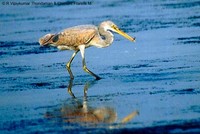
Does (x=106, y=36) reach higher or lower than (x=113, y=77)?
higher

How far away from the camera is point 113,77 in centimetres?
1630

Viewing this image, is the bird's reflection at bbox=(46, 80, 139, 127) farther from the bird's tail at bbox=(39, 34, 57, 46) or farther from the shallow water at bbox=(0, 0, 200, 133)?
the bird's tail at bbox=(39, 34, 57, 46)

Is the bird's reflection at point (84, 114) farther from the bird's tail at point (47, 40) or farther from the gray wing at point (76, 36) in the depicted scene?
the bird's tail at point (47, 40)

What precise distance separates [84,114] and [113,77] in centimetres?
353

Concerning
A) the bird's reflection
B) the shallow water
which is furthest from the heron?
the bird's reflection

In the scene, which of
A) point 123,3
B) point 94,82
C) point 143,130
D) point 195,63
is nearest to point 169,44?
point 195,63

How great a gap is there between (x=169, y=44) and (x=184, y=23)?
3.79 m

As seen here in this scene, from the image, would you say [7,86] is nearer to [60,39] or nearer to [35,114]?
[60,39]

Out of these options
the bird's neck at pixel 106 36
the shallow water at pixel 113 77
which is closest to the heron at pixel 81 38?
the bird's neck at pixel 106 36

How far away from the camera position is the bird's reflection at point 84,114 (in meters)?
12.2

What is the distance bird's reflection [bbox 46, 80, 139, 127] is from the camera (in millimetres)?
12250

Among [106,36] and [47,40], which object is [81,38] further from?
[47,40]

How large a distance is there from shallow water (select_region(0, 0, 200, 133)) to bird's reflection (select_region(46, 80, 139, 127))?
2 centimetres

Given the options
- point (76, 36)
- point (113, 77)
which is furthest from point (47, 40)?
point (113, 77)
